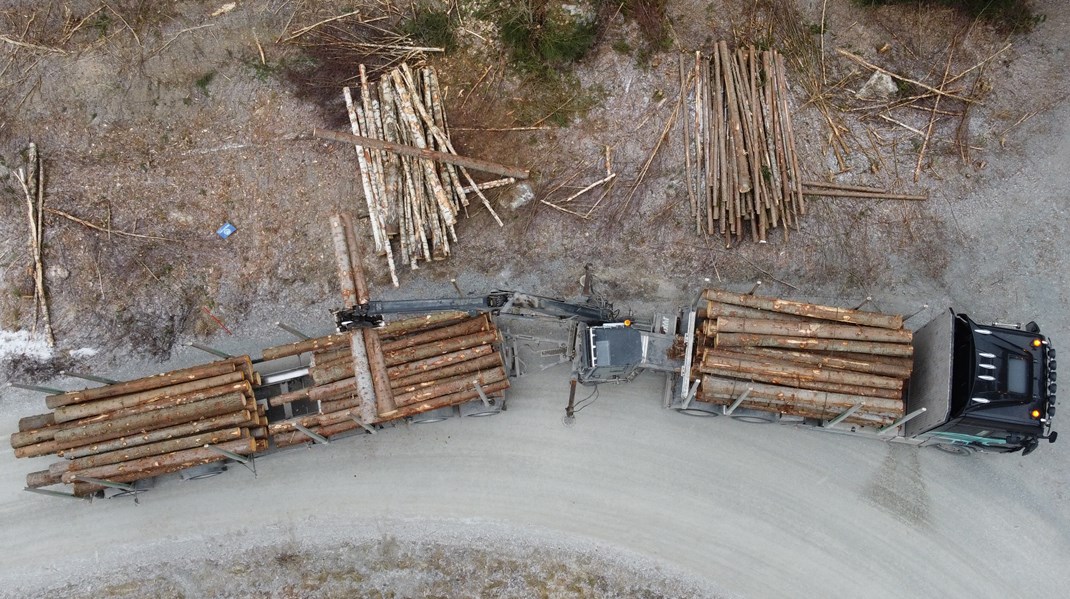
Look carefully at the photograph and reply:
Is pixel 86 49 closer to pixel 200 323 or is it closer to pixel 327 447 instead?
pixel 200 323

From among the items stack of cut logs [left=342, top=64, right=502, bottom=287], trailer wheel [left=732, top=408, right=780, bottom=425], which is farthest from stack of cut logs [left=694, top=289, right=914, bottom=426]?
stack of cut logs [left=342, top=64, right=502, bottom=287]

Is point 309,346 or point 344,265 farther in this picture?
point 309,346

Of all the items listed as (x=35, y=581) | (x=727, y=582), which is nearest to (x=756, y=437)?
(x=727, y=582)

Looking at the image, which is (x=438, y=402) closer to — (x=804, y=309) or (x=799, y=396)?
(x=799, y=396)

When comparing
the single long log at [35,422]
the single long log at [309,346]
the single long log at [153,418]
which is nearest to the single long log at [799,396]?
the single long log at [309,346]

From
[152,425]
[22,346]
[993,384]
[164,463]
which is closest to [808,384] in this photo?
[993,384]
